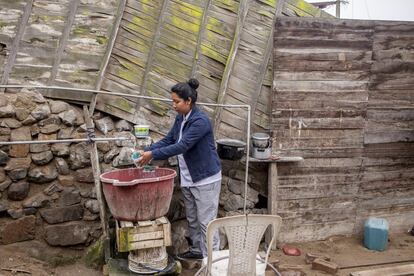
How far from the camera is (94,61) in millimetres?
5195

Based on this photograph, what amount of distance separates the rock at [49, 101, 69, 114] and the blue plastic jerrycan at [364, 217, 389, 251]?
14.1 feet

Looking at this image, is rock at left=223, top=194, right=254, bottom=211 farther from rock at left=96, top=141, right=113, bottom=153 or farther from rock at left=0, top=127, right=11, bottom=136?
rock at left=0, top=127, right=11, bottom=136

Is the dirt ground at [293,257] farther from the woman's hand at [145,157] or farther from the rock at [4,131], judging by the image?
the woman's hand at [145,157]

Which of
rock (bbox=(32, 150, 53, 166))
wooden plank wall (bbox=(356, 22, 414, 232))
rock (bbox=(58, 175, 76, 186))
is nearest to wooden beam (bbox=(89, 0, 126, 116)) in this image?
rock (bbox=(32, 150, 53, 166))

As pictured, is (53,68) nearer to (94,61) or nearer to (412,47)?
(94,61)

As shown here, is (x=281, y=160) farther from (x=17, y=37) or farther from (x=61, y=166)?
(x=17, y=37)

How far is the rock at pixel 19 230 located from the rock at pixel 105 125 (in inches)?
49.0

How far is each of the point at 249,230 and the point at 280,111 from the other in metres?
2.44

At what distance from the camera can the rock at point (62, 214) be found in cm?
483

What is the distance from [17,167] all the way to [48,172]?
330 millimetres

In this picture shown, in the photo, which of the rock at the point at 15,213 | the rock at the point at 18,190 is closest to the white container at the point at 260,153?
the rock at the point at 18,190

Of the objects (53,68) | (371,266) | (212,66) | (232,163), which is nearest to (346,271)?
(371,266)

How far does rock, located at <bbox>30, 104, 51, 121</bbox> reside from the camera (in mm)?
4820

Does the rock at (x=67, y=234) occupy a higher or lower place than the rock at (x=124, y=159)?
lower
